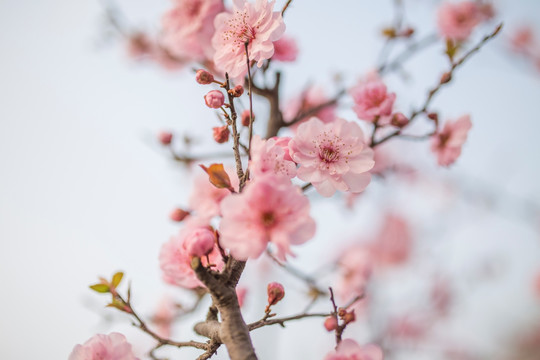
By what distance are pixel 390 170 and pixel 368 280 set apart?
0.88m

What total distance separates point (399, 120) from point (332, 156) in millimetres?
401

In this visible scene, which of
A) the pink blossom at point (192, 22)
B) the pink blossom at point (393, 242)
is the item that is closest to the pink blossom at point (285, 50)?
the pink blossom at point (192, 22)

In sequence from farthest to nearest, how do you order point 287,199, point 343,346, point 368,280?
point 368,280 < point 343,346 < point 287,199

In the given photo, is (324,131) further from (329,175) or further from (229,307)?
(229,307)

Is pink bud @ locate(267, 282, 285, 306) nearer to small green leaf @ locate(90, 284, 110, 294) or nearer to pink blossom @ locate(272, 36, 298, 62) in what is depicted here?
small green leaf @ locate(90, 284, 110, 294)

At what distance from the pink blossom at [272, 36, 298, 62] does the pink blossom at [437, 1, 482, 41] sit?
1.57 metres

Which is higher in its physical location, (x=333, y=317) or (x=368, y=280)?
(x=368, y=280)

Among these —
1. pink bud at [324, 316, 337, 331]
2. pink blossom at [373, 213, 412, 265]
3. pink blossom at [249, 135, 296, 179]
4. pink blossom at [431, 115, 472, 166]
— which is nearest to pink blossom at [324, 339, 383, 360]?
pink bud at [324, 316, 337, 331]

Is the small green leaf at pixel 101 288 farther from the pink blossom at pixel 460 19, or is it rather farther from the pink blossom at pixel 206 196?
the pink blossom at pixel 460 19

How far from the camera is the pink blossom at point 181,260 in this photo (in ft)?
2.77

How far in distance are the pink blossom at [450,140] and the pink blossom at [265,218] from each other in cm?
89

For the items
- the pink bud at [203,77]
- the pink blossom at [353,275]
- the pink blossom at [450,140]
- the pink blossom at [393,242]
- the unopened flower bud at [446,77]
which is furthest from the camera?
the pink blossom at [393,242]

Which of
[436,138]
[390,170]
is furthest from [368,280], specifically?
[436,138]

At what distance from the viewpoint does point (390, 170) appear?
1820 millimetres
